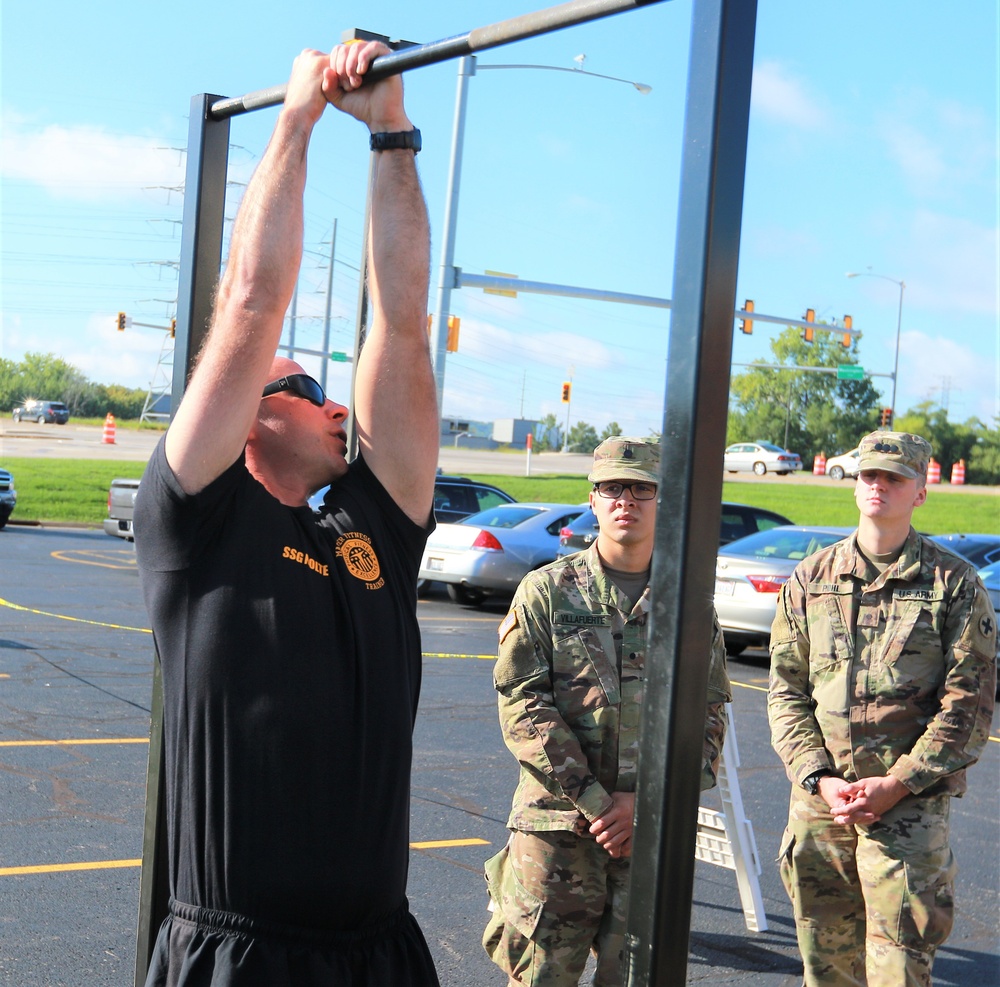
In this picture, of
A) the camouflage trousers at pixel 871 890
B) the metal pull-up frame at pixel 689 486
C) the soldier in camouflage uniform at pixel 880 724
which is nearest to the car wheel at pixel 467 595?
the soldier in camouflage uniform at pixel 880 724

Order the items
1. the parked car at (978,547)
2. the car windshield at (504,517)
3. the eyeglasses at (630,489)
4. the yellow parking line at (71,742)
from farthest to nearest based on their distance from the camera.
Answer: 1. the car windshield at (504,517)
2. the parked car at (978,547)
3. the yellow parking line at (71,742)
4. the eyeglasses at (630,489)

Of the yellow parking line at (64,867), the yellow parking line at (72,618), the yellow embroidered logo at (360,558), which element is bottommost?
the yellow parking line at (72,618)

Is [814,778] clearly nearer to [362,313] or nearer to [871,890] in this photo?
[871,890]

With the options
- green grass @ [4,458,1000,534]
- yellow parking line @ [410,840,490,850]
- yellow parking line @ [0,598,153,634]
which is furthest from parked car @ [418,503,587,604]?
green grass @ [4,458,1000,534]

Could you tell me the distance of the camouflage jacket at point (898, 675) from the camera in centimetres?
367

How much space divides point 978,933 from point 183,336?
14.1 ft

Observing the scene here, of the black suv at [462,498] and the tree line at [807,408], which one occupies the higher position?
the tree line at [807,408]

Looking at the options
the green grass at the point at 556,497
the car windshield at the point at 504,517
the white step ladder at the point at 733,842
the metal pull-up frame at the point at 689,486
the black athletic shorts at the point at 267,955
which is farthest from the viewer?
the green grass at the point at 556,497

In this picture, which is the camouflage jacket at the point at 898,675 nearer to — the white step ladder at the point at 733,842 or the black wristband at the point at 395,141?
the white step ladder at the point at 733,842

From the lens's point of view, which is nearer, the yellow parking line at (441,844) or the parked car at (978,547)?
the yellow parking line at (441,844)

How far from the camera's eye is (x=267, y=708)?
1988mm

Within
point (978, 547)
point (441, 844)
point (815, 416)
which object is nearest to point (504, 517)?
point (978, 547)

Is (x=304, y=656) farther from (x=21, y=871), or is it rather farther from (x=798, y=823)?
(x=21, y=871)

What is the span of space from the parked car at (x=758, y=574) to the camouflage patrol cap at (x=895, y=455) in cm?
754
